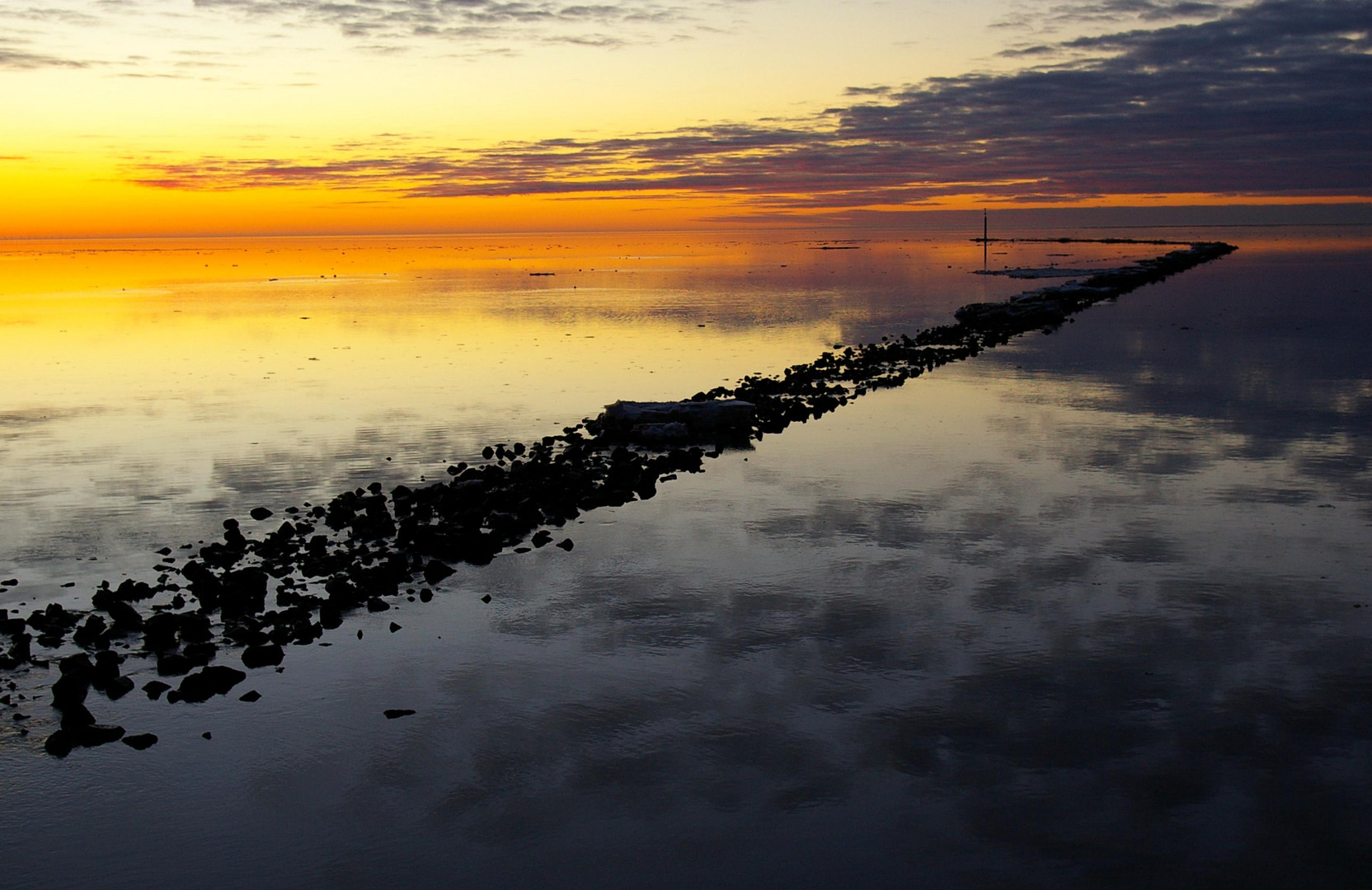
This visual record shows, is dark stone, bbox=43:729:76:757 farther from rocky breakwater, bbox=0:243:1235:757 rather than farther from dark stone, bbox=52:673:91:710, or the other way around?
dark stone, bbox=52:673:91:710

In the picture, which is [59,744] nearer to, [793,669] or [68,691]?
[68,691]

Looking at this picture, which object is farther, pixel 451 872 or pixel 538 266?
pixel 538 266

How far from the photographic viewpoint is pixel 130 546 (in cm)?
1348

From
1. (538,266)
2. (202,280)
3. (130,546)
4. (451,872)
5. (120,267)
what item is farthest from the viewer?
(538,266)

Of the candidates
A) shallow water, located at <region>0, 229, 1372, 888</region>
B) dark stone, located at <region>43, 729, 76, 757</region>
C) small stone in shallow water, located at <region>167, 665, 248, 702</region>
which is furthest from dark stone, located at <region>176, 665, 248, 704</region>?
dark stone, located at <region>43, 729, 76, 757</region>

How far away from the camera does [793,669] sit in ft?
31.5

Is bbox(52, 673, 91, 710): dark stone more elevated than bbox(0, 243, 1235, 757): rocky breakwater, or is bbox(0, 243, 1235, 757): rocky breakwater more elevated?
bbox(52, 673, 91, 710): dark stone

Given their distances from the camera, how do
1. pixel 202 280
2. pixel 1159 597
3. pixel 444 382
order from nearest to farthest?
pixel 1159 597
pixel 444 382
pixel 202 280

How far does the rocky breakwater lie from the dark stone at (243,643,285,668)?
0.6 inches

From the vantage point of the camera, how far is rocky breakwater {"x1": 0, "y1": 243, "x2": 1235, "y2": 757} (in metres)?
9.71

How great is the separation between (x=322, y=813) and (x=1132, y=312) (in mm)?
46990

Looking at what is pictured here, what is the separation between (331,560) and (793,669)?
575cm

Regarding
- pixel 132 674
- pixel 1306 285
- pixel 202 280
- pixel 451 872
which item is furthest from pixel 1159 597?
pixel 202 280

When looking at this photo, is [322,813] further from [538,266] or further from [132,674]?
[538,266]
